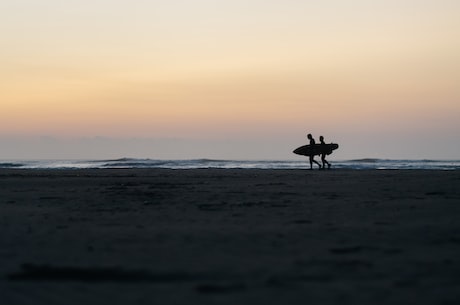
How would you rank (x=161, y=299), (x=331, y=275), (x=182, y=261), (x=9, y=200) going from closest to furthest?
(x=161, y=299) → (x=331, y=275) → (x=182, y=261) → (x=9, y=200)

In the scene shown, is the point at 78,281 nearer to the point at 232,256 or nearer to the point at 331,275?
the point at 232,256

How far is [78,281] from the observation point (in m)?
4.65

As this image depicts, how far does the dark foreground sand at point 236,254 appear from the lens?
417 centimetres

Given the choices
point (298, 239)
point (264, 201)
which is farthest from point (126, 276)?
point (264, 201)

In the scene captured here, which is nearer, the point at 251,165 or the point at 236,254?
the point at 236,254

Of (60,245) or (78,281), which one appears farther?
(60,245)

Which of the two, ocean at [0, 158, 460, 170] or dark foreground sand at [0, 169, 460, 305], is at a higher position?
ocean at [0, 158, 460, 170]

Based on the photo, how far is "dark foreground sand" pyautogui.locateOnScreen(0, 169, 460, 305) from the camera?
4.17 meters

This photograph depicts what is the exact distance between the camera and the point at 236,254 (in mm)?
5414

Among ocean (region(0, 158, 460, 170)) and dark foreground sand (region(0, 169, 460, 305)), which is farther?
ocean (region(0, 158, 460, 170))

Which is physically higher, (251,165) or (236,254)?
(251,165)

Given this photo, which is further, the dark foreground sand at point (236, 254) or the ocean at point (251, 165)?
the ocean at point (251, 165)

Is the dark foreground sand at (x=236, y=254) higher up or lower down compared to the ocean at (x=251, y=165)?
lower down

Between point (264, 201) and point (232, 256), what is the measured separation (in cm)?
516
